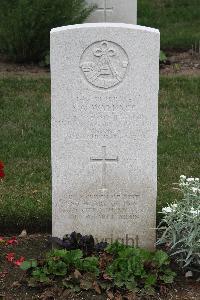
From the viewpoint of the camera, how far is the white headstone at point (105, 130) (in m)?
4.91

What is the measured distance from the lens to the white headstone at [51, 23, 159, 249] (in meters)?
4.91

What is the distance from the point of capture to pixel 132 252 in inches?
193

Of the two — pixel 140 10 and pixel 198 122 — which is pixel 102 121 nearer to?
pixel 198 122

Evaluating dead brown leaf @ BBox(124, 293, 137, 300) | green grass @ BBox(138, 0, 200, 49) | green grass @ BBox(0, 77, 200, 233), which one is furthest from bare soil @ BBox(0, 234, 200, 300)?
green grass @ BBox(138, 0, 200, 49)

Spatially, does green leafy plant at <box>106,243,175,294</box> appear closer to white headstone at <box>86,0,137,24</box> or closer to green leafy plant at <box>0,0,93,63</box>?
green leafy plant at <box>0,0,93,63</box>

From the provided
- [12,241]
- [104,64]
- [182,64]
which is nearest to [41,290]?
[12,241]

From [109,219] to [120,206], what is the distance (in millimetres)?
116

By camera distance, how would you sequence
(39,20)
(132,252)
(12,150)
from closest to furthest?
(132,252) → (12,150) → (39,20)

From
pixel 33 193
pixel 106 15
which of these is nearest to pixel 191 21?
pixel 106 15

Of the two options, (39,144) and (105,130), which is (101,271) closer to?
(105,130)

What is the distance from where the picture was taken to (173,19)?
1306 centimetres

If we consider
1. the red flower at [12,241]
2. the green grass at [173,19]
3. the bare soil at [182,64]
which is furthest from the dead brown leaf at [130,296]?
the green grass at [173,19]

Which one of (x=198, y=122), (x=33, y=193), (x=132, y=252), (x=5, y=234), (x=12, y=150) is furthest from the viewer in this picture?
(x=198, y=122)

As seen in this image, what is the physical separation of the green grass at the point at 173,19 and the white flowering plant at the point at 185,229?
668cm
